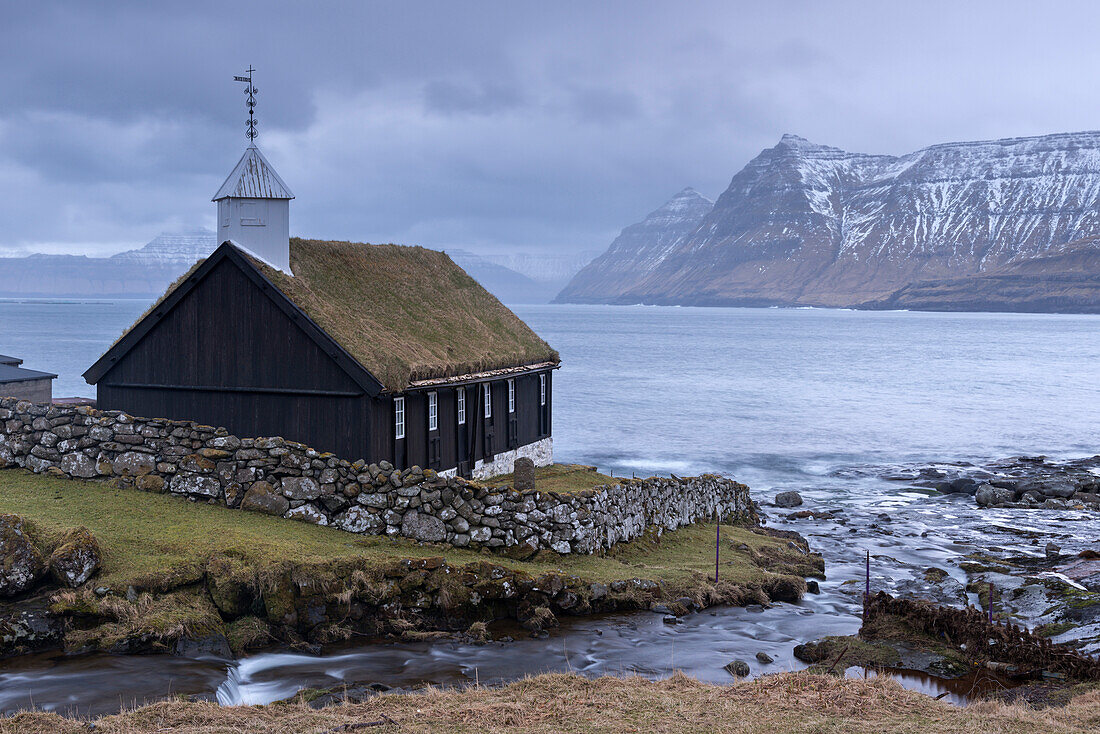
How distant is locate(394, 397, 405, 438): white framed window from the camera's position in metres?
25.9

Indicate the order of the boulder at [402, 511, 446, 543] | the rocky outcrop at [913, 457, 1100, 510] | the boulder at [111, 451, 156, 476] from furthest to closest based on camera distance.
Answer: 1. the rocky outcrop at [913, 457, 1100, 510]
2. the boulder at [111, 451, 156, 476]
3. the boulder at [402, 511, 446, 543]

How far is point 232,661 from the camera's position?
1647 cm

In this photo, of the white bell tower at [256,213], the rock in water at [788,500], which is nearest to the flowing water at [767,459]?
the rock in water at [788,500]

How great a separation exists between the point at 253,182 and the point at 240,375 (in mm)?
5880

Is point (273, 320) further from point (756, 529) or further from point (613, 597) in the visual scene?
point (756, 529)

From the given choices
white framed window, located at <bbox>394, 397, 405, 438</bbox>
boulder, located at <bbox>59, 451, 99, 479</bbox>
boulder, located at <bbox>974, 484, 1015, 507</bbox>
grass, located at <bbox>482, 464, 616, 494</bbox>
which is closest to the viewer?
boulder, located at <bbox>59, 451, 99, 479</bbox>

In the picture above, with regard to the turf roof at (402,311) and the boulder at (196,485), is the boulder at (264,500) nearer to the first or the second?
the boulder at (196,485)

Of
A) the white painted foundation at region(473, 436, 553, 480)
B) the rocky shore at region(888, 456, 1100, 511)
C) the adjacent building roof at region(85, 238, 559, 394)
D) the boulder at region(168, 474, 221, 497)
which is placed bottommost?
the rocky shore at region(888, 456, 1100, 511)

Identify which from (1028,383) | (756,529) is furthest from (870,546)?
(1028,383)

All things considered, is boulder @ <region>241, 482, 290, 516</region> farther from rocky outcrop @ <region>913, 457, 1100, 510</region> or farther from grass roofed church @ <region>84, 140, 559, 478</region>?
rocky outcrop @ <region>913, 457, 1100, 510</region>

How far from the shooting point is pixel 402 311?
30188 millimetres

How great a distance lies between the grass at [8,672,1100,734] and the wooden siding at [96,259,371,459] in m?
11.9

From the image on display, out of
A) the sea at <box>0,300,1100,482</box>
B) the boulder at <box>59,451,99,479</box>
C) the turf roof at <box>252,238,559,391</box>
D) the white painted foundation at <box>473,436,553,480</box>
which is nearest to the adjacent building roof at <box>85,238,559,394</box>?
the turf roof at <box>252,238,559,391</box>

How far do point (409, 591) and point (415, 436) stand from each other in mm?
8272
